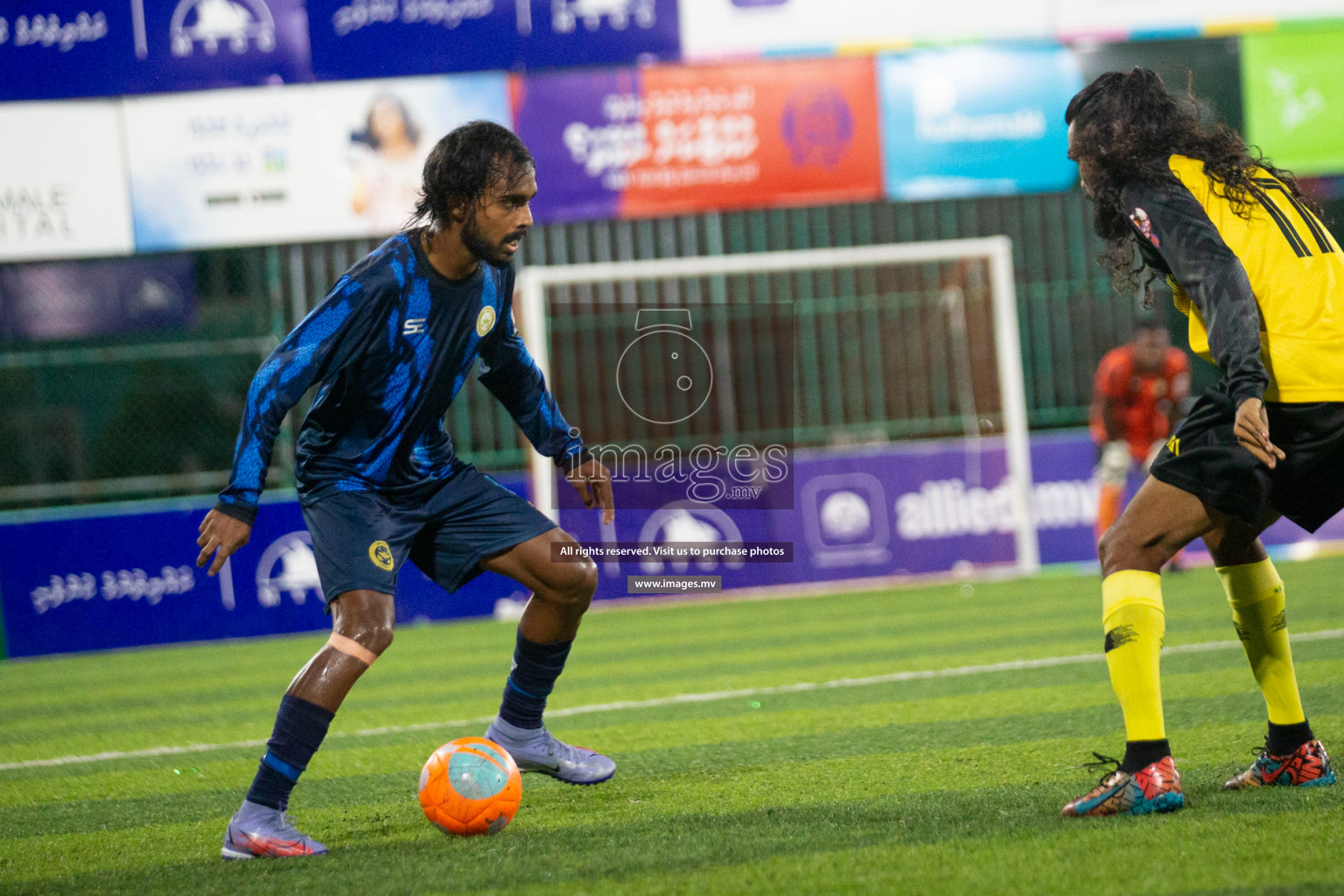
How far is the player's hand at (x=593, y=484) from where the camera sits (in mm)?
4449

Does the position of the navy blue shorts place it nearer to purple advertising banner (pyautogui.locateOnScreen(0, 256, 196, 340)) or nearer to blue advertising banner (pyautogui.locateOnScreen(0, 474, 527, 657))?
blue advertising banner (pyautogui.locateOnScreen(0, 474, 527, 657))

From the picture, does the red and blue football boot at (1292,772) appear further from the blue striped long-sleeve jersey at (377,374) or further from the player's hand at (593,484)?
the blue striped long-sleeve jersey at (377,374)

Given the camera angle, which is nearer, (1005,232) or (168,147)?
(168,147)

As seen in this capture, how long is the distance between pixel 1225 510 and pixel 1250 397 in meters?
0.33

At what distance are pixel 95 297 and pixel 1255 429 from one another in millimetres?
12534

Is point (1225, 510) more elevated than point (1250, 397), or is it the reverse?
point (1250, 397)

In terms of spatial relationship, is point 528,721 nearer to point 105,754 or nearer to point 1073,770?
point 1073,770

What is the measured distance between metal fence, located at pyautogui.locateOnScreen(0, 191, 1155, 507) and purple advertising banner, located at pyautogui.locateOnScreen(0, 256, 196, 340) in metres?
0.16

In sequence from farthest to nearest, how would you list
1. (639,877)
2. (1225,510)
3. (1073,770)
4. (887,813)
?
(1073,770) < (887,813) < (1225,510) < (639,877)

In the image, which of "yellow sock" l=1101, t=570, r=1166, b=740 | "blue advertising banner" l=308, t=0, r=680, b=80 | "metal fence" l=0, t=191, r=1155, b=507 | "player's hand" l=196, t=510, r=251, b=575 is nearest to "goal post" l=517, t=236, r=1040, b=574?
"metal fence" l=0, t=191, r=1155, b=507

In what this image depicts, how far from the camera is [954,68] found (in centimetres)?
1297

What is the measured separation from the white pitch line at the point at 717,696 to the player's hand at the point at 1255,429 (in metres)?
3.49

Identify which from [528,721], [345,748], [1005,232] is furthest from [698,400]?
[528,721]

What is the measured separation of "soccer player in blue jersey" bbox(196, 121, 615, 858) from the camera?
367 cm
